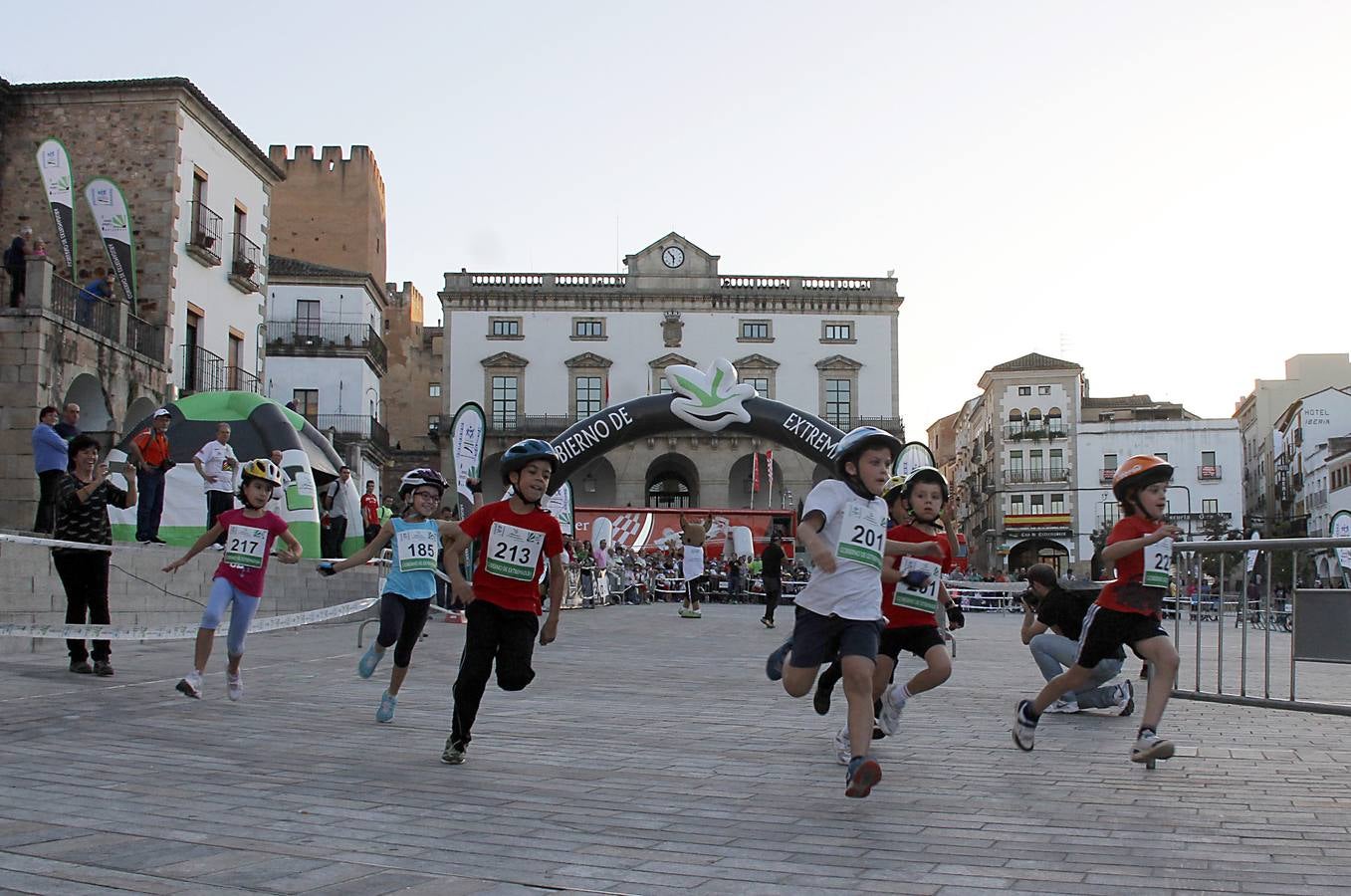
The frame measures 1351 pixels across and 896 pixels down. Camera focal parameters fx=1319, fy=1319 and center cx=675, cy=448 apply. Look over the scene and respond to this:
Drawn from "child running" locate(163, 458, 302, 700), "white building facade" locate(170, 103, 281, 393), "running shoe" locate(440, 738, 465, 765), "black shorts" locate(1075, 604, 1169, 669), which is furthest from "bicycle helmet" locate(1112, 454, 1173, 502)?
"white building facade" locate(170, 103, 281, 393)

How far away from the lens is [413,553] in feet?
29.5

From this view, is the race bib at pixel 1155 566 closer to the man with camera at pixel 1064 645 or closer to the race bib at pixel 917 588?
the race bib at pixel 917 588

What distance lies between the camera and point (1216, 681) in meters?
10.6

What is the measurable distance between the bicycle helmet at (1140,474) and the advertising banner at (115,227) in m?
25.3

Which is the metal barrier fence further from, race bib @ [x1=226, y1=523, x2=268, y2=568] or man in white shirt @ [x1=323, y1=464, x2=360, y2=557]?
man in white shirt @ [x1=323, y1=464, x2=360, y2=557]

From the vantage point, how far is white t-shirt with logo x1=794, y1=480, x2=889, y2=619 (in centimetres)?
622

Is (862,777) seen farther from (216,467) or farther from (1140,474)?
(216,467)

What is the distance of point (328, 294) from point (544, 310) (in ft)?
43.5

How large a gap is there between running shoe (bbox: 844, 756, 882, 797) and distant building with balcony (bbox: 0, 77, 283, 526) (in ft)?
73.4

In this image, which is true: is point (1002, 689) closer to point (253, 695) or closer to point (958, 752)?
point (958, 752)

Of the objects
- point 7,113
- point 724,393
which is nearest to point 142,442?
point 724,393

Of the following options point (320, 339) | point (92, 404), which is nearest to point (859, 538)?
point (92, 404)

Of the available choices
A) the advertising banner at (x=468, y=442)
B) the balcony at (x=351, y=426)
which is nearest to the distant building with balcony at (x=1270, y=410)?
the balcony at (x=351, y=426)

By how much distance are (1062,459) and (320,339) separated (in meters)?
46.3
